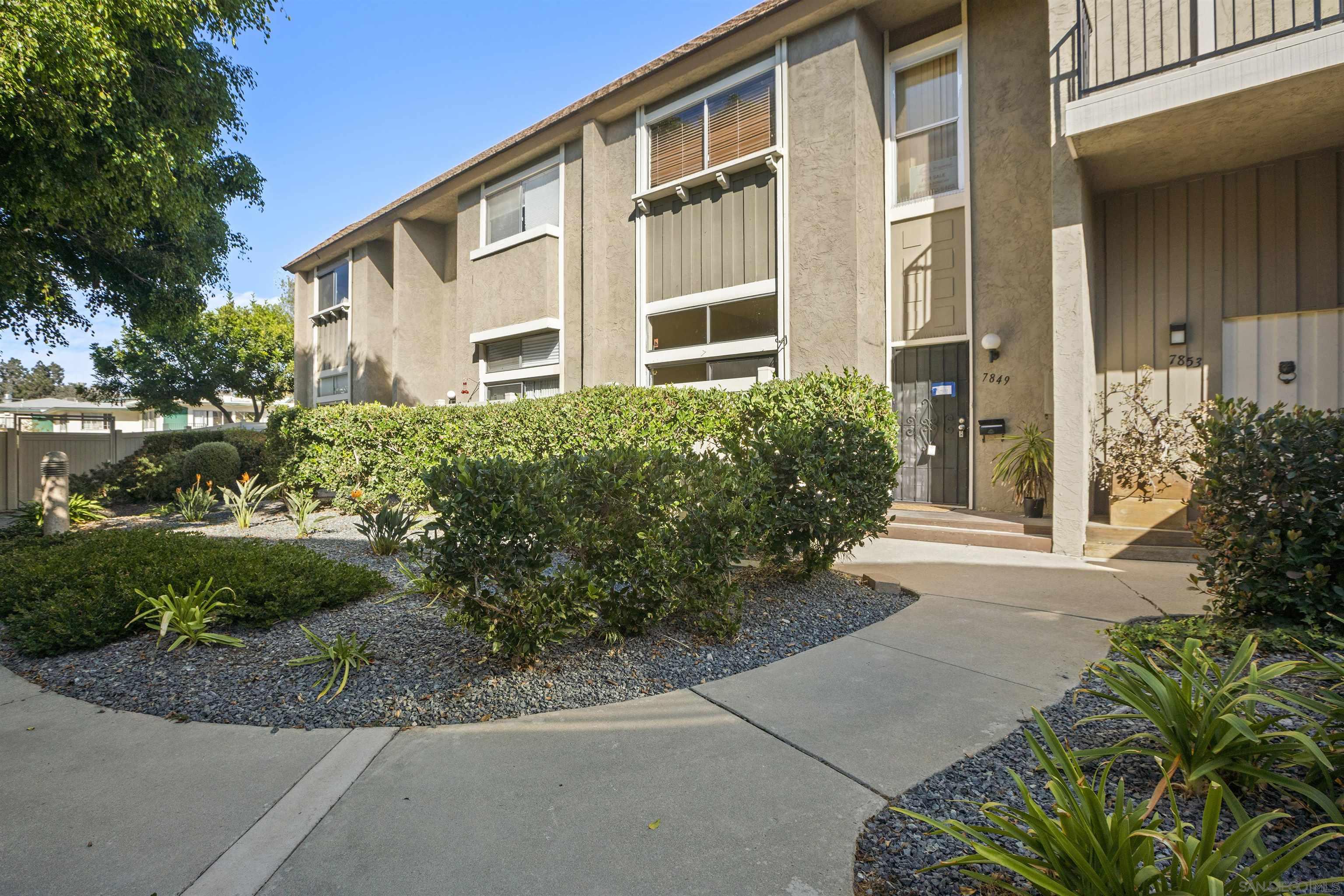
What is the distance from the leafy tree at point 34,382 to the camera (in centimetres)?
6419

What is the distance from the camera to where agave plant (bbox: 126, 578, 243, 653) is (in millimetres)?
3844

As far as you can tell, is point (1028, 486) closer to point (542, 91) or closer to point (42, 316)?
point (542, 91)

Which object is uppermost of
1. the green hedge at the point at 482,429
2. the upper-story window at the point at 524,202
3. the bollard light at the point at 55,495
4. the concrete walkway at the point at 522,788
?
the upper-story window at the point at 524,202

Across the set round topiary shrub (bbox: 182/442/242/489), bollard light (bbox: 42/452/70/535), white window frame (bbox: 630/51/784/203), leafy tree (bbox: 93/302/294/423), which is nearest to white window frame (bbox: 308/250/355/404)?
round topiary shrub (bbox: 182/442/242/489)

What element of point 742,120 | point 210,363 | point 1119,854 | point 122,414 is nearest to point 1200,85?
point 742,120

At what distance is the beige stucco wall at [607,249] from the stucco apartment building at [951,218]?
46 millimetres

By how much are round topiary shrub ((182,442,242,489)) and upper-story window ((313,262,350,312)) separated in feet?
26.1

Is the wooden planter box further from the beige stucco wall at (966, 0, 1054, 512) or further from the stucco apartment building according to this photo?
the beige stucco wall at (966, 0, 1054, 512)

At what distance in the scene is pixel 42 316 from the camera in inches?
348

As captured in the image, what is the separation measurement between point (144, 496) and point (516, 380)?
716 centimetres

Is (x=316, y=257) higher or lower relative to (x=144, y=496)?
higher

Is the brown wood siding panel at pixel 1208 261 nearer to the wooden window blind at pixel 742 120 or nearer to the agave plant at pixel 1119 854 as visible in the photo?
the wooden window blind at pixel 742 120

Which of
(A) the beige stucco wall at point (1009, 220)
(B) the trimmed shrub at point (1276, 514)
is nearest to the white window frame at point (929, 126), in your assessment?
(A) the beige stucco wall at point (1009, 220)

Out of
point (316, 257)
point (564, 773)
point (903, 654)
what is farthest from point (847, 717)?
point (316, 257)
